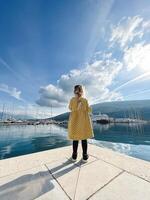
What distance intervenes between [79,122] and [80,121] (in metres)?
0.03

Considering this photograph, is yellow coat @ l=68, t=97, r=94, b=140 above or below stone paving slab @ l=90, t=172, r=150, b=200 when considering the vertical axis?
above

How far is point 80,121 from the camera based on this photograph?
2670 millimetres

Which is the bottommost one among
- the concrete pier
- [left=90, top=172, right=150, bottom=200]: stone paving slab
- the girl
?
[left=90, top=172, right=150, bottom=200]: stone paving slab

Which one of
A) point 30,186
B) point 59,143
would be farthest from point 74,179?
point 59,143

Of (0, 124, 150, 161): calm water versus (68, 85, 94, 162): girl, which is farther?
(0, 124, 150, 161): calm water

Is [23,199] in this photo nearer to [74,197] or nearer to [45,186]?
[45,186]

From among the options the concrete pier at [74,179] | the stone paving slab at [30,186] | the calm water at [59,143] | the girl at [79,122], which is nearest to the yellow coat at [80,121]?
the girl at [79,122]

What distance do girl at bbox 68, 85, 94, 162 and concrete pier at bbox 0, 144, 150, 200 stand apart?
35cm

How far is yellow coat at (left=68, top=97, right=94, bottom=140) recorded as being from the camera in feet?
8.57

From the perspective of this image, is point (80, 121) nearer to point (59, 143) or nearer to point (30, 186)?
point (30, 186)

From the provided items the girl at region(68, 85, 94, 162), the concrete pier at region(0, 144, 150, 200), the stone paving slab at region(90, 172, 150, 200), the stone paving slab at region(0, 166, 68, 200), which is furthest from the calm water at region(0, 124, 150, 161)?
the stone paving slab at region(0, 166, 68, 200)

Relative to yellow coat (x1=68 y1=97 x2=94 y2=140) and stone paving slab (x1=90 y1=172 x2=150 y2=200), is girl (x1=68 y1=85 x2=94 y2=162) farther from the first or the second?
stone paving slab (x1=90 y1=172 x2=150 y2=200)

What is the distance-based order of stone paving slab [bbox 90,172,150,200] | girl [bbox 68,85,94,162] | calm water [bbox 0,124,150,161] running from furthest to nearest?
calm water [bbox 0,124,150,161] < girl [bbox 68,85,94,162] < stone paving slab [bbox 90,172,150,200]

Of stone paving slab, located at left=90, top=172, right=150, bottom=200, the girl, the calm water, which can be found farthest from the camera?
the calm water
